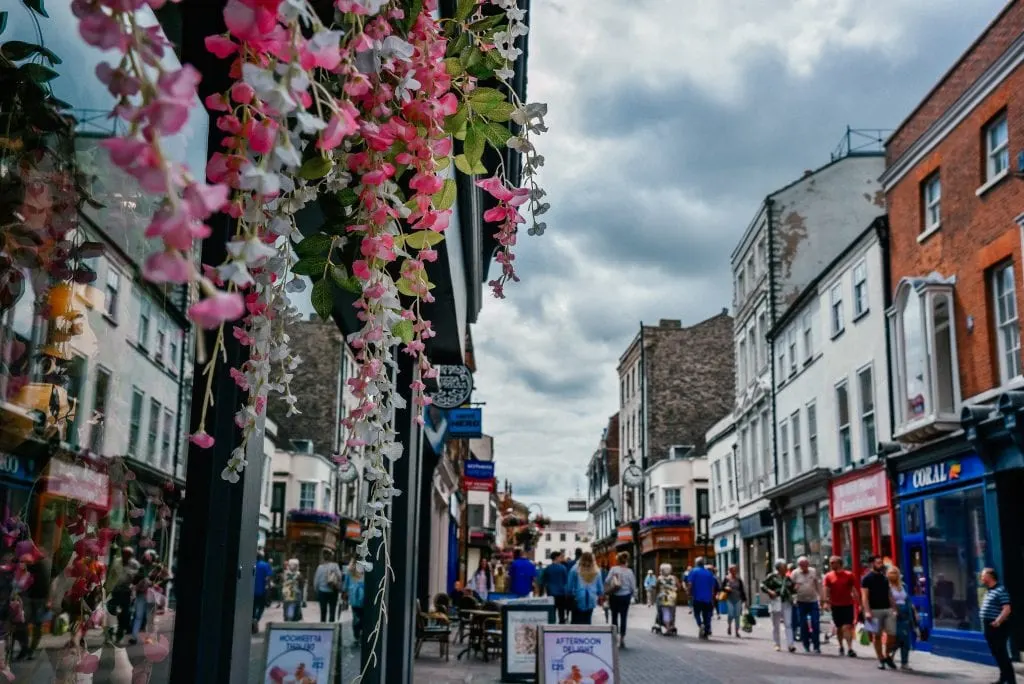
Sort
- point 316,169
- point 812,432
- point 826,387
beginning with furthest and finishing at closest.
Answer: point 812,432 → point 826,387 → point 316,169

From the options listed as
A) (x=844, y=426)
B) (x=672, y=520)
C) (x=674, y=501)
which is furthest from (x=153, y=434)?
(x=674, y=501)

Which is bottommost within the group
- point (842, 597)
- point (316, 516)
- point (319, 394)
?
point (842, 597)

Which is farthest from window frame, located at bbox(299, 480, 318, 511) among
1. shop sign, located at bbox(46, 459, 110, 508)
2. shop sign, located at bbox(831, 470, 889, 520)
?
shop sign, located at bbox(831, 470, 889, 520)

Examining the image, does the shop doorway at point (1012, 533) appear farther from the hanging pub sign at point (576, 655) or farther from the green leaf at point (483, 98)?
the green leaf at point (483, 98)

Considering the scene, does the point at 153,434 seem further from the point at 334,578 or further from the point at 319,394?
the point at 334,578

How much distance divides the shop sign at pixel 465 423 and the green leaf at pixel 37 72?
17784 millimetres

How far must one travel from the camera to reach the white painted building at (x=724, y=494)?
40125 mm

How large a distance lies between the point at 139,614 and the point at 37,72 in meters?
1.39

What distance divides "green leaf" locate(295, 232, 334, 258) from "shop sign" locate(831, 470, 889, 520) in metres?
21.7

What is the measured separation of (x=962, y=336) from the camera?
18000 millimetres

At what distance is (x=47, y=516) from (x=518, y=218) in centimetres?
124

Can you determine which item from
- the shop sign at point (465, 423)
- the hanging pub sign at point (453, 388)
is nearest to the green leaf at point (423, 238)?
the hanging pub sign at point (453, 388)

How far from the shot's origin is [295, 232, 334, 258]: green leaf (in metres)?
1.86

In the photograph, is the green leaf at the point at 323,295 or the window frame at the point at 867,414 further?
the window frame at the point at 867,414
